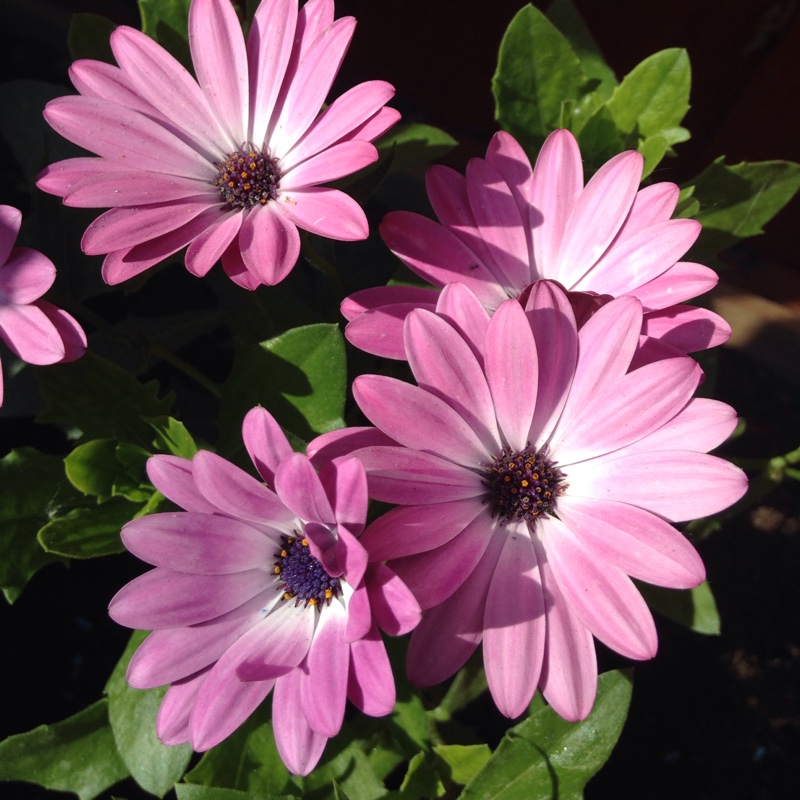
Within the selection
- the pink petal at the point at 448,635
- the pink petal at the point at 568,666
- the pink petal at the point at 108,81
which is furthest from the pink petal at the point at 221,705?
the pink petal at the point at 108,81

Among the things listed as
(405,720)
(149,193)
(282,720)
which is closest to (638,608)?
(282,720)

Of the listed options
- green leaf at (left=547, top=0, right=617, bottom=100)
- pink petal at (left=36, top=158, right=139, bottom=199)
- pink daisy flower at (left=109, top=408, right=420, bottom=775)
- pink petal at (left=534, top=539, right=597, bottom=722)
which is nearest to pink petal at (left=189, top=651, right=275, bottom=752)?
pink daisy flower at (left=109, top=408, right=420, bottom=775)

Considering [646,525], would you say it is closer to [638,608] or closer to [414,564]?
[638,608]

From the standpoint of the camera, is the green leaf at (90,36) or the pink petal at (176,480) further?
the green leaf at (90,36)

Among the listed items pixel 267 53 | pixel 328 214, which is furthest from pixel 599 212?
pixel 267 53

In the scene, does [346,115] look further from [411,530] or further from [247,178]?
[411,530]

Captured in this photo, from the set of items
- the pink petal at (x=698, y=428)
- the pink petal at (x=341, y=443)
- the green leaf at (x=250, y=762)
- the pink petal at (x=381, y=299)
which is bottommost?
the green leaf at (x=250, y=762)

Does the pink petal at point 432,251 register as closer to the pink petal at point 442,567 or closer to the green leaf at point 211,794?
the pink petal at point 442,567
